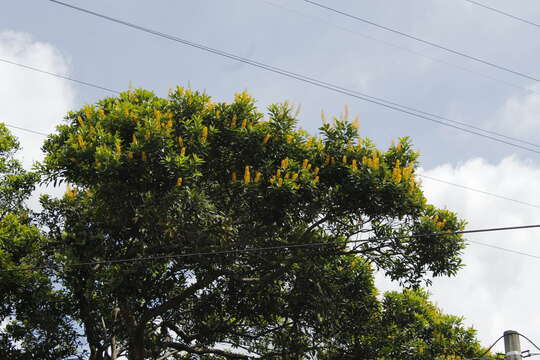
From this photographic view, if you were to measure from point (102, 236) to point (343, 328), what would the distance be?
7136 mm

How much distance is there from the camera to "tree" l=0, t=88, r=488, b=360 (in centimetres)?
1330

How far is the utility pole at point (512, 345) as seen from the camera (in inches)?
394

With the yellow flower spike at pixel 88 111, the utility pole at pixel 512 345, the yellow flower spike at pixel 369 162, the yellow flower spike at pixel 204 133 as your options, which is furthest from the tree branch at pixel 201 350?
the utility pole at pixel 512 345

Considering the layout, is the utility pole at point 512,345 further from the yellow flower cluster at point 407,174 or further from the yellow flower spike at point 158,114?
the yellow flower spike at point 158,114

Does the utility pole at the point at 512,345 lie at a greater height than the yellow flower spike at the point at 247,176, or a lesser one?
lesser

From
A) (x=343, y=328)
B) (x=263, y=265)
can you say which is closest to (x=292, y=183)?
(x=263, y=265)

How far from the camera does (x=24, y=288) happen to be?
17.2m

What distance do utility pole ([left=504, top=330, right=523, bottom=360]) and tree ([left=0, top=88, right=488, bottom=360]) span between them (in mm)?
3307

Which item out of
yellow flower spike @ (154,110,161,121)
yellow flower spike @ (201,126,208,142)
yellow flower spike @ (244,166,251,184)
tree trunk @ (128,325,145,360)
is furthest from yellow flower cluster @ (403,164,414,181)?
tree trunk @ (128,325,145,360)

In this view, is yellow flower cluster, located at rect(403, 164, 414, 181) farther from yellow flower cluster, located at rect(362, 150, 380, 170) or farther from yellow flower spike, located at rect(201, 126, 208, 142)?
yellow flower spike, located at rect(201, 126, 208, 142)

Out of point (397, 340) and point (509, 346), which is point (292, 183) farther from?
point (397, 340)

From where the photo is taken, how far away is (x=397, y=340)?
19.1 metres

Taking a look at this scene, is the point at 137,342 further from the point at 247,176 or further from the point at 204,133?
the point at 204,133

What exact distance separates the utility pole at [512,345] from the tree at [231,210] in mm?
3307
